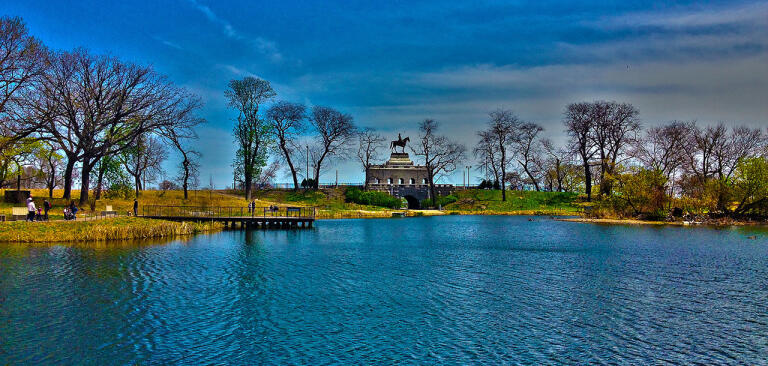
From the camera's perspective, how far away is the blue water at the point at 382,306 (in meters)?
12.3

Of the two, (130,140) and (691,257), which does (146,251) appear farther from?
(691,257)

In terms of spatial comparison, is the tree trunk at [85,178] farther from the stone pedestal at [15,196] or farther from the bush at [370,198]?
the bush at [370,198]

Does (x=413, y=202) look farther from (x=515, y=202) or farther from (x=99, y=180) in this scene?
(x=99, y=180)

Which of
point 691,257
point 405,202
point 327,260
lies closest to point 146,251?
point 327,260

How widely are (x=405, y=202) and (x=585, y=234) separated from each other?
52041 millimetres

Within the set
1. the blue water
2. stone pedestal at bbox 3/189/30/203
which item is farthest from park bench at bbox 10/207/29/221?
stone pedestal at bbox 3/189/30/203

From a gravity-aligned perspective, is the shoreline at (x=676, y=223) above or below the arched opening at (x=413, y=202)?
below

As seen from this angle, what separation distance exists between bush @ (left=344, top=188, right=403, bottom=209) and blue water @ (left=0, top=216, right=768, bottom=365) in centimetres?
4629

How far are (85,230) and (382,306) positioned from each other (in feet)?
84.8

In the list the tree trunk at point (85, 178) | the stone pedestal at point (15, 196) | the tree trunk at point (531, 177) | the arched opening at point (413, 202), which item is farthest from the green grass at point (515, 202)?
the stone pedestal at point (15, 196)

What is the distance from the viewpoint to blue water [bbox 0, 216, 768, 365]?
12.3 m

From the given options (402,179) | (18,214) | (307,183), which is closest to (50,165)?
(18,214)

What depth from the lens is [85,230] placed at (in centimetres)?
3347

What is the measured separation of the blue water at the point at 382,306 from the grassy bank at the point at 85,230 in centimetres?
357
